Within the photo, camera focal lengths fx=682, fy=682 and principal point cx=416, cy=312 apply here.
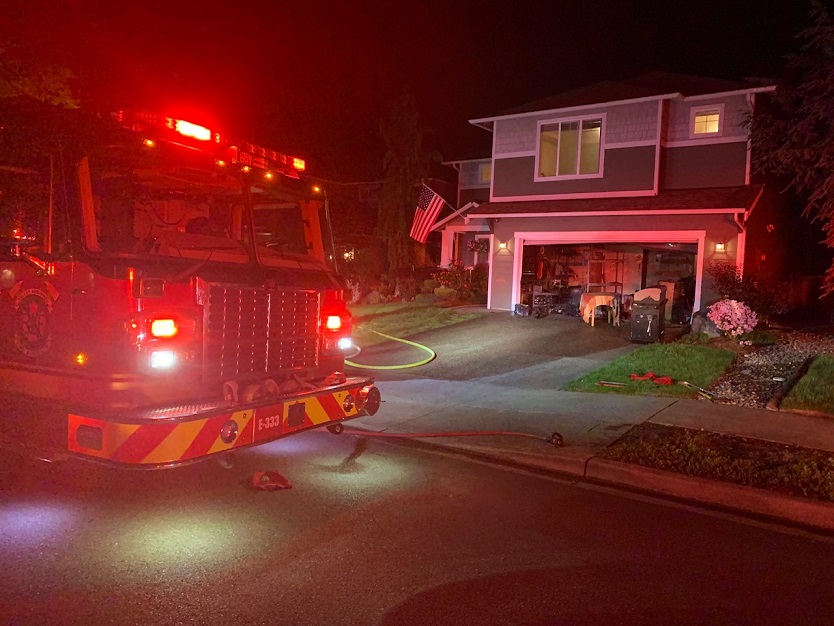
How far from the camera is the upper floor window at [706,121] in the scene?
16.4 meters

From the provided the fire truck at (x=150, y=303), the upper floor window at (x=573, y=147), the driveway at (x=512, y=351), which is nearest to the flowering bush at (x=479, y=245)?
the upper floor window at (x=573, y=147)

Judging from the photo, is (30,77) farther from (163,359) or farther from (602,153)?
(602,153)

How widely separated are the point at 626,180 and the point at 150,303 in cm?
1482

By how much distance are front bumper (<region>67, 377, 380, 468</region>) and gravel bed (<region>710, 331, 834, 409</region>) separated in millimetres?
6772

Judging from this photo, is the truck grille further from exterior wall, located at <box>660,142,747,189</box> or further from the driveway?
exterior wall, located at <box>660,142,747,189</box>

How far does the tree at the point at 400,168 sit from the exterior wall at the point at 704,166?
1021 centimetres

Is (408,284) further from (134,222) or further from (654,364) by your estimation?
(134,222)

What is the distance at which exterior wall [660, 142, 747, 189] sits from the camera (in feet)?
53.3

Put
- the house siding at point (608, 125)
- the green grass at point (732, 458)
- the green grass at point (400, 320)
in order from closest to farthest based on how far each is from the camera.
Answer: the green grass at point (732, 458) < the green grass at point (400, 320) < the house siding at point (608, 125)

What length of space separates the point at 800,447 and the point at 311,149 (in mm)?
22008

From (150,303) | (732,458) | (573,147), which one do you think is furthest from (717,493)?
(573,147)

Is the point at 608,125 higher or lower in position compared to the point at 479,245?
higher

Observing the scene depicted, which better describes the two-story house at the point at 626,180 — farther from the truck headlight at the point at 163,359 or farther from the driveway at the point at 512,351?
the truck headlight at the point at 163,359

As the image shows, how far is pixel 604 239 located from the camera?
1717cm
